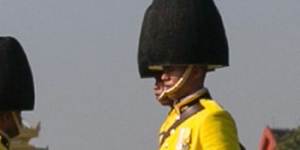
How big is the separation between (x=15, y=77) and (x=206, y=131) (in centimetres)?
492

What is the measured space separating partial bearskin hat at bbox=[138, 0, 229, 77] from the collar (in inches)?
9.4

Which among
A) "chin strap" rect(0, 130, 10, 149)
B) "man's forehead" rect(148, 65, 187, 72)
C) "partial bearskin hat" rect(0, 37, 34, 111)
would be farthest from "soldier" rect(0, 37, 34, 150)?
"man's forehead" rect(148, 65, 187, 72)

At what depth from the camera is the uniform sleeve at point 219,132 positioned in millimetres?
10031

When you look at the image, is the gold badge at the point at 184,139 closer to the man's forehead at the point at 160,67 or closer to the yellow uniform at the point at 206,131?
the yellow uniform at the point at 206,131

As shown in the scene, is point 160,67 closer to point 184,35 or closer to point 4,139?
point 184,35

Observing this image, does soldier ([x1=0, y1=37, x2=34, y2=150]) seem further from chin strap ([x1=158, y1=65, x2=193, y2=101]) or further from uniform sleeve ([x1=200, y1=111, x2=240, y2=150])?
uniform sleeve ([x1=200, y1=111, x2=240, y2=150])

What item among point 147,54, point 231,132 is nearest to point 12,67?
point 147,54

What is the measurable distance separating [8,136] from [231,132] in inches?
140

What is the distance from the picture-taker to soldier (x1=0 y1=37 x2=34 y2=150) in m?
14.1

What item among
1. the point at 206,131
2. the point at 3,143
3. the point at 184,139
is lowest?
the point at 3,143

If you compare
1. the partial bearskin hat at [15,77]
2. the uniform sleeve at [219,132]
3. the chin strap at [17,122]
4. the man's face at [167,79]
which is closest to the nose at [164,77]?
the man's face at [167,79]

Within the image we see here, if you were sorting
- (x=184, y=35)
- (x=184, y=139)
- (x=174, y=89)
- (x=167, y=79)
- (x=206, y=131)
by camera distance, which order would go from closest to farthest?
1. (x=206, y=131)
2. (x=184, y=139)
3. (x=174, y=89)
4. (x=167, y=79)
5. (x=184, y=35)

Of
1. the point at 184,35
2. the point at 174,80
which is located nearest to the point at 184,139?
the point at 174,80

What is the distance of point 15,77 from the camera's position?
14.8 metres
